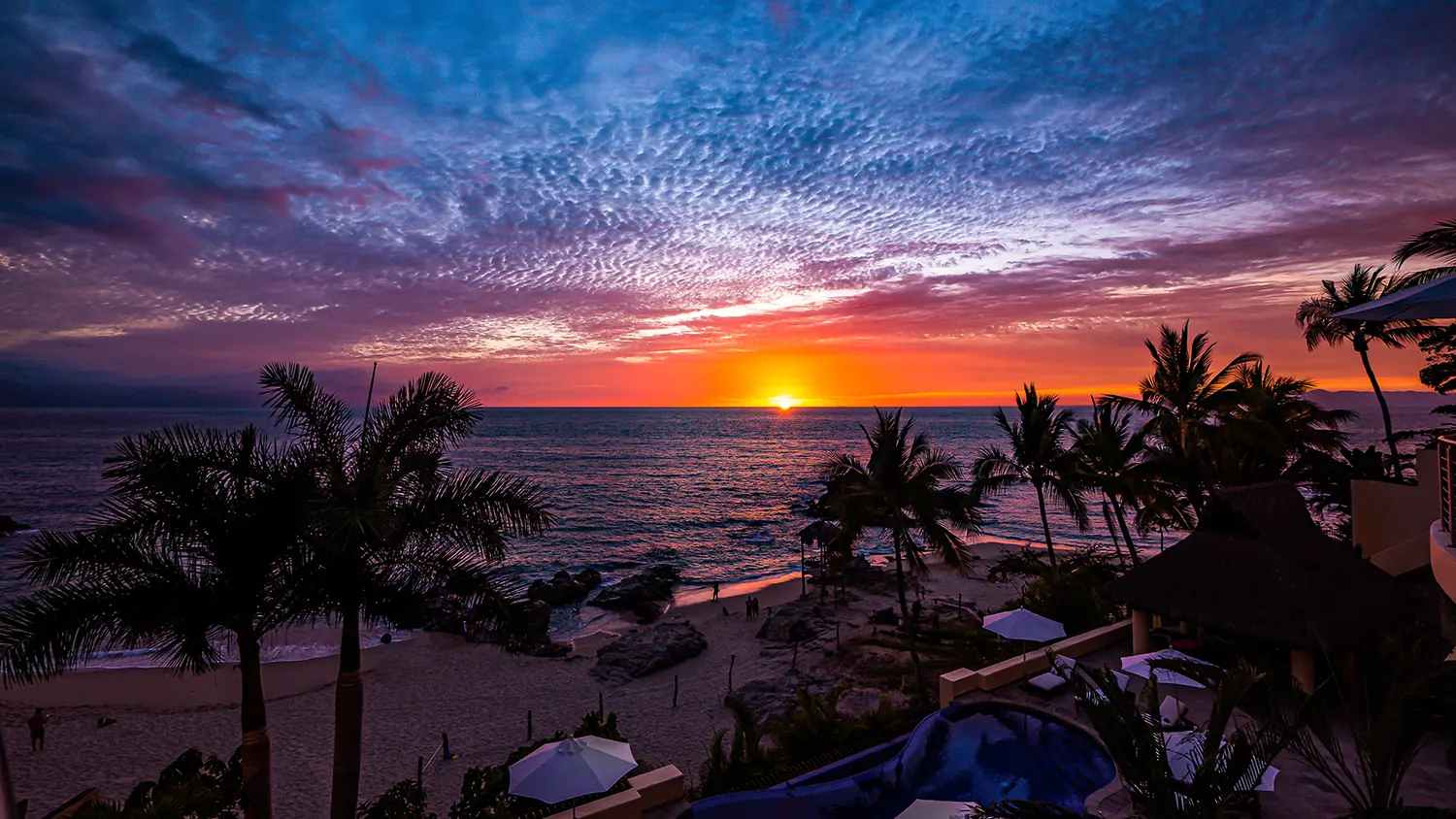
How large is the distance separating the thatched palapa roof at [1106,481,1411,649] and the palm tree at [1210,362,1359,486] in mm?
9837

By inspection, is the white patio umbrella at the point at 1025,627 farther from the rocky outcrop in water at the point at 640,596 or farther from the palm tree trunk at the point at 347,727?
the rocky outcrop in water at the point at 640,596

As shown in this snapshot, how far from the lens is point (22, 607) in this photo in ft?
25.6

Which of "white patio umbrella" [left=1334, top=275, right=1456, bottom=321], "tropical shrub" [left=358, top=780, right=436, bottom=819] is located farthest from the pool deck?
"tropical shrub" [left=358, top=780, right=436, bottom=819]

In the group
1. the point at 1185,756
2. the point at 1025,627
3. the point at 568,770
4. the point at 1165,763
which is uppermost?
the point at 1165,763

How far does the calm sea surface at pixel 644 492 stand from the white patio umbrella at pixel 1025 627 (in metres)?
17.1

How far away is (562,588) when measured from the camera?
117 feet

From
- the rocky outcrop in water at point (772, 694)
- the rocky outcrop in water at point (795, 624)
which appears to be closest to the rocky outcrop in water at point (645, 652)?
the rocky outcrop in water at point (795, 624)

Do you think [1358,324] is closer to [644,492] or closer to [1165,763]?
[1165,763]

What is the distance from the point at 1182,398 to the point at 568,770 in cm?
2123

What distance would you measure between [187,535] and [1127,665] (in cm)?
1425

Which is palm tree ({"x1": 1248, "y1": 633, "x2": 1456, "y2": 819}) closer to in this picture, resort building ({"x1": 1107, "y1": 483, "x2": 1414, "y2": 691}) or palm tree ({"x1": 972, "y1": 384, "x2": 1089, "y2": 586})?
resort building ({"x1": 1107, "y1": 483, "x2": 1414, "y2": 691})

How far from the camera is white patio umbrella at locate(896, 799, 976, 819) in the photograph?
808 centimetres

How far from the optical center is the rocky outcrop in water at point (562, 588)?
35.0m

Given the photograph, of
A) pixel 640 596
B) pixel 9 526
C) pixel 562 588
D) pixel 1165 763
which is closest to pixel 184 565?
pixel 1165 763
